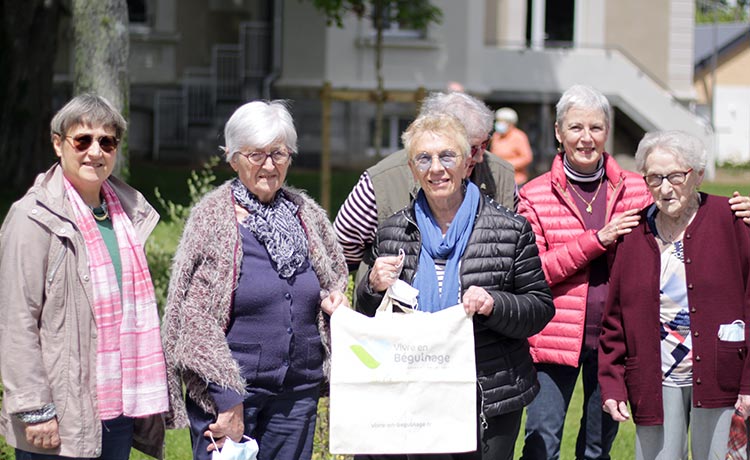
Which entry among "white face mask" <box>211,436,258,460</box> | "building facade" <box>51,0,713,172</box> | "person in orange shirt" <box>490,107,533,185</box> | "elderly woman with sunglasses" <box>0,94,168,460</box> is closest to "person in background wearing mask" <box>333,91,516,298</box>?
"white face mask" <box>211,436,258,460</box>

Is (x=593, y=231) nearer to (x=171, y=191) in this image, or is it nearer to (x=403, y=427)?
(x=403, y=427)

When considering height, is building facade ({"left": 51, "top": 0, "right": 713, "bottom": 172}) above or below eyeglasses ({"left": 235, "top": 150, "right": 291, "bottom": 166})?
above

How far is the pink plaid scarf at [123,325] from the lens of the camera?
13.4 feet

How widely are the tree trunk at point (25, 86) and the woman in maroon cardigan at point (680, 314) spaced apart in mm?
15716

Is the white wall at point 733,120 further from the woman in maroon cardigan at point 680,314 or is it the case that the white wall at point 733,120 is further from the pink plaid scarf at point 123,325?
the pink plaid scarf at point 123,325

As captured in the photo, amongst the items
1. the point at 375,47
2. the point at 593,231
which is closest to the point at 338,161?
the point at 375,47

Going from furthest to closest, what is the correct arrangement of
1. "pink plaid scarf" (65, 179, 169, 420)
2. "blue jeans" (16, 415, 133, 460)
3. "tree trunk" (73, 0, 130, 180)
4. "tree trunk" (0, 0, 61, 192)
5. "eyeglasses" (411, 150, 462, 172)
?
"tree trunk" (0, 0, 61, 192) → "tree trunk" (73, 0, 130, 180) → "eyeglasses" (411, 150, 462, 172) → "blue jeans" (16, 415, 133, 460) → "pink plaid scarf" (65, 179, 169, 420)

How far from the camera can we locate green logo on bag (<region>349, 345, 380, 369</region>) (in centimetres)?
427

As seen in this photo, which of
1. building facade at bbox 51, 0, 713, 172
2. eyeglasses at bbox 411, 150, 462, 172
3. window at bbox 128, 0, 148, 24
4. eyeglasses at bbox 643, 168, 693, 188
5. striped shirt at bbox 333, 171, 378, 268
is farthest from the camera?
window at bbox 128, 0, 148, 24

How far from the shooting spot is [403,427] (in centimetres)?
428

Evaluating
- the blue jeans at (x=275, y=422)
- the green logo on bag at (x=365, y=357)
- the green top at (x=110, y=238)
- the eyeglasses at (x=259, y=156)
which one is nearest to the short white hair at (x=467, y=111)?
the eyeglasses at (x=259, y=156)

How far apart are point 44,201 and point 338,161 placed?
19.8 meters

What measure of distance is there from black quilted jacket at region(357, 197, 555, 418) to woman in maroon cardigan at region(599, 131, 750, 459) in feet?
1.44

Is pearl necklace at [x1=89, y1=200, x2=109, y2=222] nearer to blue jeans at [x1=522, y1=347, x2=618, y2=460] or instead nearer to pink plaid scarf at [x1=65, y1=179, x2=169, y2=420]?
pink plaid scarf at [x1=65, y1=179, x2=169, y2=420]
